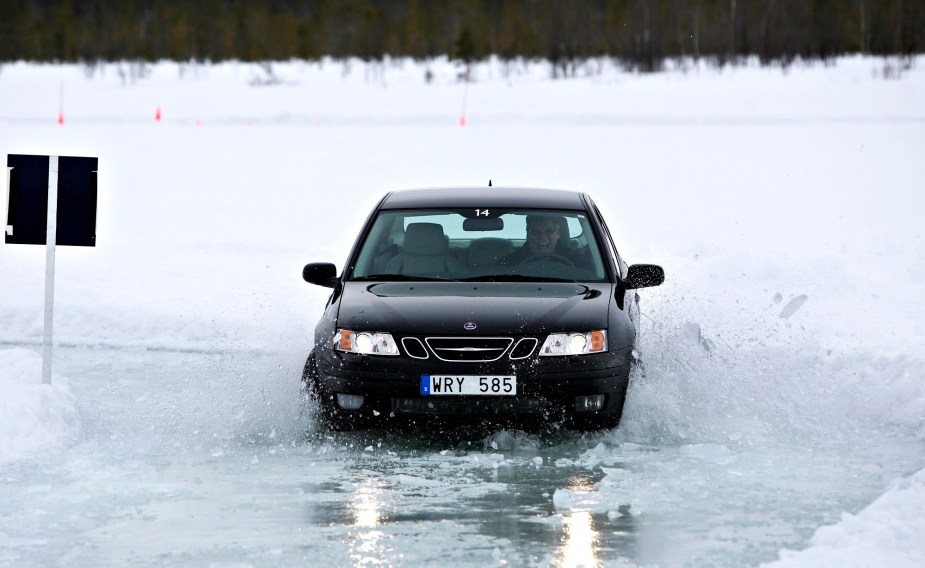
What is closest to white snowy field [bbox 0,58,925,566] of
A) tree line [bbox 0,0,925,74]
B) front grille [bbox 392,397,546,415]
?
front grille [bbox 392,397,546,415]

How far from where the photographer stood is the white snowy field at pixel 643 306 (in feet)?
19.7

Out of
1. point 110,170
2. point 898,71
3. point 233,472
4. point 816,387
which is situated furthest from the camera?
point 898,71

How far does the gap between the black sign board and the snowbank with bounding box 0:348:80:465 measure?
0.89m

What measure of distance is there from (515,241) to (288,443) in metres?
2.54

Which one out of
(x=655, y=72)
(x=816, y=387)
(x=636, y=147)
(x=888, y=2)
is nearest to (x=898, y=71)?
(x=655, y=72)

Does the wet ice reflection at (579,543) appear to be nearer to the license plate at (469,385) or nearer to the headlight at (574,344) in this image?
the license plate at (469,385)

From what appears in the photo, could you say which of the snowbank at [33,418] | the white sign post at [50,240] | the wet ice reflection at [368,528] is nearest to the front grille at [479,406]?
the wet ice reflection at [368,528]

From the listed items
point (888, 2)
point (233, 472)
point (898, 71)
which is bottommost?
point (233, 472)

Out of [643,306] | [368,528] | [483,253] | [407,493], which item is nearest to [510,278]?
[483,253]

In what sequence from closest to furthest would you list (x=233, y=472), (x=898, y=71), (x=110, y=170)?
1. (x=233, y=472)
2. (x=110, y=170)
3. (x=898, y=71)

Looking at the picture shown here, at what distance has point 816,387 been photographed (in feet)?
30.2

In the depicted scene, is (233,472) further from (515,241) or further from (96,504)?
(515,241)

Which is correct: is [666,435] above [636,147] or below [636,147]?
below

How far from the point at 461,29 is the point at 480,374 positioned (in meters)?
69.7
